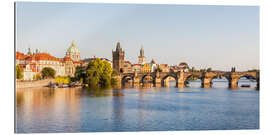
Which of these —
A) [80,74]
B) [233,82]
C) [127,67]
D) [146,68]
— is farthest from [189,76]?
[146,68]

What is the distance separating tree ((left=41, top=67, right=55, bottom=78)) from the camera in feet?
98.7

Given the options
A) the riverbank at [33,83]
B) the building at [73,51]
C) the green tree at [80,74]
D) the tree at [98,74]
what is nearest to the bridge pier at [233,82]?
the tree at [98,74]

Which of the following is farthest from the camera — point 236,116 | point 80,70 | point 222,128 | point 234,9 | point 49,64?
point 49,64

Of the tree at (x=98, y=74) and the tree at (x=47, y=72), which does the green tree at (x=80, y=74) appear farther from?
the tree at (x=47, y=72)

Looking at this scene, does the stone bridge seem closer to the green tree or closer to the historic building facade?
the historic building facade

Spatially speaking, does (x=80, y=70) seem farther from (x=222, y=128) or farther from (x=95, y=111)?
(x=222, y=128)

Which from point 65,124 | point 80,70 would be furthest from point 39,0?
point 80,70

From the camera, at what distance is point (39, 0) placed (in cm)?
913

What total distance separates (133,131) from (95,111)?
3513mm

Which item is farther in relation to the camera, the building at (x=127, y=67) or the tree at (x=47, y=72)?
the building at (x=127, y=67)

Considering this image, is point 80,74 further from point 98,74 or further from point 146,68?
point 146,68

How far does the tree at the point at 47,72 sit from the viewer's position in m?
30.1

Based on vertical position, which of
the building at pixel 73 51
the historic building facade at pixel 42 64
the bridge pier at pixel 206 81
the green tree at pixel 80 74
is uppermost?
the building at pixel 73 51

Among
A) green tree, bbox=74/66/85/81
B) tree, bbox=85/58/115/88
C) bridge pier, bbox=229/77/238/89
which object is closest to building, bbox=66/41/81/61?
green tree, bbox=74/66/85/81
